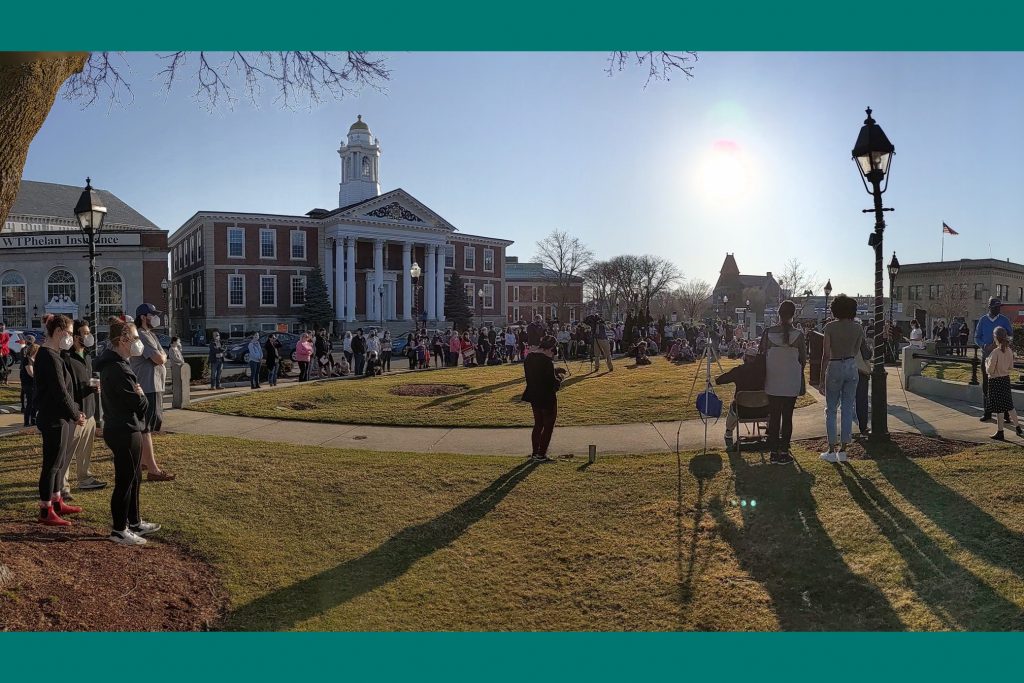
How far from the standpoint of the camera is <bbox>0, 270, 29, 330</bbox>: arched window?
4641 centimetres

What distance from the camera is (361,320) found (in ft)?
184

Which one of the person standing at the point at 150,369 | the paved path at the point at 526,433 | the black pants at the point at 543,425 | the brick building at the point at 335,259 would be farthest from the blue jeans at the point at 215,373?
the brick building at the point at 335,259

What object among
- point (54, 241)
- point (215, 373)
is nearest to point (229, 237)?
point (54, 241)

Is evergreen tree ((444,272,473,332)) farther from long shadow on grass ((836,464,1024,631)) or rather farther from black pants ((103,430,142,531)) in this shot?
long shadow on grass ((836,464,1024,631))

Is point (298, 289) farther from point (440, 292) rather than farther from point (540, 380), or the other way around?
point (540, 380)

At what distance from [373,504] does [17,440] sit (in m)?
6.63

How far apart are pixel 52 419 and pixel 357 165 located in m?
60.3

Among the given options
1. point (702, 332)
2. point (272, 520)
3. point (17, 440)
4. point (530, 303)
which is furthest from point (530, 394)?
point (530, 303)

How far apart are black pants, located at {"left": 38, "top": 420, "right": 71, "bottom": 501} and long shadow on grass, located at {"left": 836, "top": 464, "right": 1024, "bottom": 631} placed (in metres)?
6.82

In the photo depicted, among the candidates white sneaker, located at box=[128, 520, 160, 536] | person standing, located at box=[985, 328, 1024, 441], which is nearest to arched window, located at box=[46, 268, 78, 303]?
white sneaker, located at box=[128, 520, 160, 536]

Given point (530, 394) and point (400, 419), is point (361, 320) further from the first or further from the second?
point (530, 394)

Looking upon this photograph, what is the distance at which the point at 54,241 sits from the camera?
46.4m

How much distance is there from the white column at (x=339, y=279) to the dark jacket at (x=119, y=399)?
50.4 metres

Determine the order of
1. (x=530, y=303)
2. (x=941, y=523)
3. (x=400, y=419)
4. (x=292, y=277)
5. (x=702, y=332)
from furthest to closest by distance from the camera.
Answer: (x=530, y=303) < (x=292, y=277) < (x=702, y=332) < (x=400, y=419) < (x=941, y=523)
